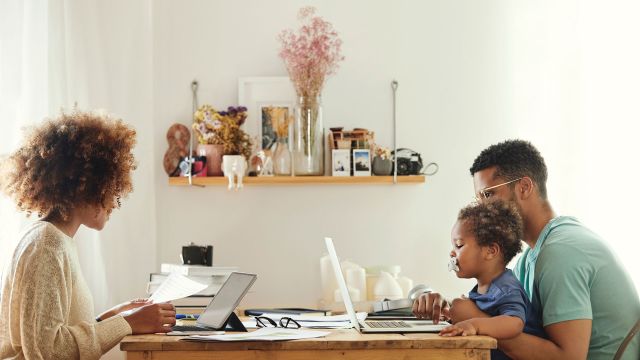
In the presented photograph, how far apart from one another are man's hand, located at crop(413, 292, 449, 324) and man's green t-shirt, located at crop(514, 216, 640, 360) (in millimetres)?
263

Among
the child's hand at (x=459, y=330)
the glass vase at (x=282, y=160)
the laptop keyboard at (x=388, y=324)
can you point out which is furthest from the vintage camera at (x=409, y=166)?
the child's hand at (x=459, y=330)

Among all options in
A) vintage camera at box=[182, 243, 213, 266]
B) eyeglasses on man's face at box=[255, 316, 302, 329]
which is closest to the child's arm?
eyeglasses on man's face at box=[255, 316, 302, 329]

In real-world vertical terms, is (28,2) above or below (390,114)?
above

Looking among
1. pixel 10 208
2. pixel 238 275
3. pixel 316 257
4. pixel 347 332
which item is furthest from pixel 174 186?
pixel 347 332

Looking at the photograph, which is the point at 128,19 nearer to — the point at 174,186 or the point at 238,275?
the point at 174,186

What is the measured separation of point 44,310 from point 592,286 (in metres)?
1.38

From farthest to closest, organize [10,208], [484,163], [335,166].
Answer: [335,166], [10,208], [484,163]

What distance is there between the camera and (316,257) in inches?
140

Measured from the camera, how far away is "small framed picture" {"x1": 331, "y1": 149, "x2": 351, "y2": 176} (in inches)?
134

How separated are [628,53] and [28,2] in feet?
8.03

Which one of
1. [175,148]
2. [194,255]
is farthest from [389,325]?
[175,148]

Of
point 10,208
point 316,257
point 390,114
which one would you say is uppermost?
point 390,114

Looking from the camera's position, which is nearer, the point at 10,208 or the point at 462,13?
the point at 10,208

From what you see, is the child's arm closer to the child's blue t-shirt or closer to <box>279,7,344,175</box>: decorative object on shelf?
the child's blue t-shirt
